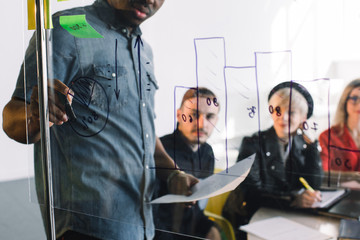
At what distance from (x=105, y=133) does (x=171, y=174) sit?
0.15m

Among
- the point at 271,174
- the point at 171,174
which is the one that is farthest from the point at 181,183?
the point at 271,174

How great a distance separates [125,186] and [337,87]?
0.36 metres

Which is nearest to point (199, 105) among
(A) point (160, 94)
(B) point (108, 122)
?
(A) point (160, 94)

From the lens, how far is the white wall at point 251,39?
1.24 ft

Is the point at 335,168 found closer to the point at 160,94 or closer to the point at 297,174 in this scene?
the point at 297,174

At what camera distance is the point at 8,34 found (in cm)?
142

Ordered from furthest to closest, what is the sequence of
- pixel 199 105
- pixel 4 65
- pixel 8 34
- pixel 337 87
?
pixel 8 34
pixel 4 65
pixel 199 105
pixel 337 87

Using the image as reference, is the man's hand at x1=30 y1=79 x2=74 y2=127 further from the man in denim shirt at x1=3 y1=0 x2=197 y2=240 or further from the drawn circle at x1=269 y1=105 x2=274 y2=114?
the drawn circle at x1=269 y1=105 x2=274 y2=114

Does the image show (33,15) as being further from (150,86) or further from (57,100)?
(150,86)

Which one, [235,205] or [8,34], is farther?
[8,34]

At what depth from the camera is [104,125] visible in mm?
586

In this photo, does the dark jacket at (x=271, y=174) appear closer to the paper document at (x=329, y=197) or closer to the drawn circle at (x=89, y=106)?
the paper document at (x=329, y=197)

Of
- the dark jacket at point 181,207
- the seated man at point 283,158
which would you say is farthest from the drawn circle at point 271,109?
the dark jacket at point 181,207

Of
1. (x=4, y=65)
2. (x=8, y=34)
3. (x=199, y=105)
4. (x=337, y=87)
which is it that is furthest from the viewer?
(x=8, y=34)
